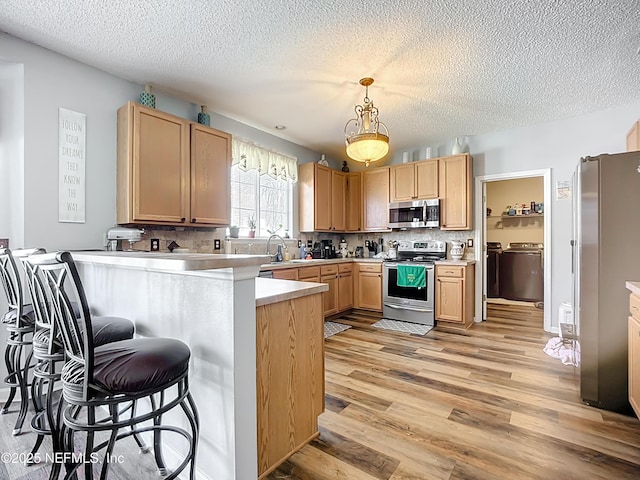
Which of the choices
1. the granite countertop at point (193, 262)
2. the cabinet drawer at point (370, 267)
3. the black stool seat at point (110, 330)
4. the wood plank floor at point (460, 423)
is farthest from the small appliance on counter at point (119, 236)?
the cabinet drawer at point (370, 267)

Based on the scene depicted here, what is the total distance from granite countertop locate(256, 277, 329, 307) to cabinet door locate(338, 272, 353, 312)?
288cm

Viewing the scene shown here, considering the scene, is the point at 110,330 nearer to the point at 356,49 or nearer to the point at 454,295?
the point at 356,49

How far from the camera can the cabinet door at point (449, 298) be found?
416 centimetres

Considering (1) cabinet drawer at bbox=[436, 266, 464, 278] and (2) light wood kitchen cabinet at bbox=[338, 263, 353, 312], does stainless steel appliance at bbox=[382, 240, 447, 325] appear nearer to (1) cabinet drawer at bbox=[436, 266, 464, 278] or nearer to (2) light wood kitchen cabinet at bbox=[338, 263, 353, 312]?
(1) cabinet drawer at bbox=[436, 266, 464, 278]

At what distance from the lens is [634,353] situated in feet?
6.27

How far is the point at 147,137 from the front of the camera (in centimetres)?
281

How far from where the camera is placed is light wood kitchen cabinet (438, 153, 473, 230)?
4.41 meters

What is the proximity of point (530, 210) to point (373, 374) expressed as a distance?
5.15 meters

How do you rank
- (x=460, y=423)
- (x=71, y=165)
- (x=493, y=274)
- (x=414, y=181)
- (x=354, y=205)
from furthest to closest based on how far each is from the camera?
(x=493, y=274) → (x=354, y=205) → (x=414, y=181) → (x=71, y=165) → (x=460, y=423)

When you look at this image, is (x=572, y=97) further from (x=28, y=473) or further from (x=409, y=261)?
(x=28, y=473)

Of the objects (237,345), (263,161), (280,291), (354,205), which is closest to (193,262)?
(237,345)

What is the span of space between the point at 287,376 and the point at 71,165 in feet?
8.24

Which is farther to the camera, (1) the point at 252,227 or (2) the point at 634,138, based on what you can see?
(1) the point at 252,227

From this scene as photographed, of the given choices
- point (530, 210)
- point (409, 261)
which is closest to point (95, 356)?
point (409, 261)
